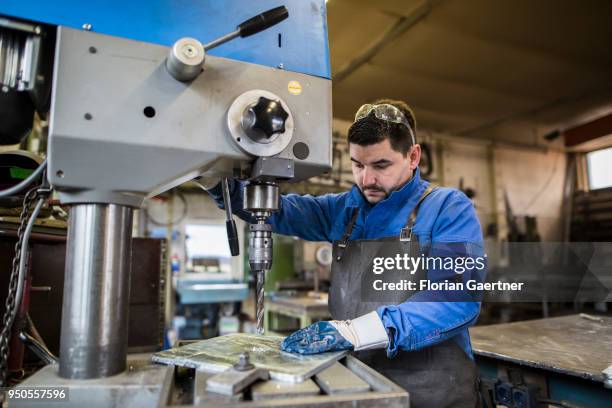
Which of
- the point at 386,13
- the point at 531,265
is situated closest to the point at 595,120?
the point at 531,265

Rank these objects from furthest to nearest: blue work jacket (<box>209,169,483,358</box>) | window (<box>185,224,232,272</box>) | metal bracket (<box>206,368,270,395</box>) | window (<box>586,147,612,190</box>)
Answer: window (<box>586,147,612,190</box>) → window (<box>185,224,232,272</box>) → blue work jacket (<box>209,169,483,358</box>) → metal bracket (<box>206,368,270,395</box>)

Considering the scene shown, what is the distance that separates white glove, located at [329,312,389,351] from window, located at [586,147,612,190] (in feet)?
20.4

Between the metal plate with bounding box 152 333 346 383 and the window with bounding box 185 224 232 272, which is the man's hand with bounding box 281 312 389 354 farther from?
the window with bounding box 185 224 232 272

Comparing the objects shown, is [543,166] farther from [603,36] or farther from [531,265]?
[603,36]

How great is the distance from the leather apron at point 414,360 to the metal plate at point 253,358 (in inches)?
15.6

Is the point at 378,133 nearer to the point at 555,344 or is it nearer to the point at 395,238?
the point at 395,238

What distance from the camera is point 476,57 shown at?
366 centimetres

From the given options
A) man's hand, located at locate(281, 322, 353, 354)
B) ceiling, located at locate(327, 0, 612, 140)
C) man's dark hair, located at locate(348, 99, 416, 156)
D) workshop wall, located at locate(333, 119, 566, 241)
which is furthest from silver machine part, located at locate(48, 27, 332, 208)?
workshop wall, located at locate(333, 119, 566, 241)

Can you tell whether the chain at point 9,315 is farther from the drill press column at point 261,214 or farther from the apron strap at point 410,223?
the apron strap at point 410,223

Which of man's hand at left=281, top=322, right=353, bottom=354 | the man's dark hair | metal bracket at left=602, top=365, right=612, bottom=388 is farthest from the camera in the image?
the man's dark hair

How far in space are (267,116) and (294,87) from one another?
0.12 meters

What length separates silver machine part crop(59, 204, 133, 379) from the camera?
1.98ft

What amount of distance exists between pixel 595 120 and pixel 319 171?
5595 mm

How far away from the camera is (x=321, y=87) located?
790 mm
